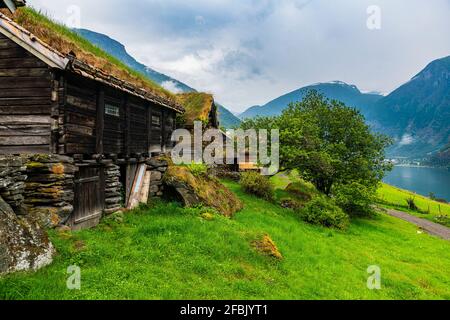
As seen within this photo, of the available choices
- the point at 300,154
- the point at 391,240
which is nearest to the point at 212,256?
the point at 391,240

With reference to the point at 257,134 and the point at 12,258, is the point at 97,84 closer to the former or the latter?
the point at 12,258

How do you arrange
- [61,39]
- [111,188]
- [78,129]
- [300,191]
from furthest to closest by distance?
[300,191] → [111,188] → [61,39] → [78,129]

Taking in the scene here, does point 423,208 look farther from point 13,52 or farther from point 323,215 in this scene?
point 13,52

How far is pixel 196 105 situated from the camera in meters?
30.1

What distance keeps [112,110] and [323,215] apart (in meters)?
17.9

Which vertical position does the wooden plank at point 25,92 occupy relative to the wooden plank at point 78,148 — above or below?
above

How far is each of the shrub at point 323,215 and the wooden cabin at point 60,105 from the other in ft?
52.5

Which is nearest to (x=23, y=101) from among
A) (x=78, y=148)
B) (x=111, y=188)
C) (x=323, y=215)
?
(x=78, y=148)

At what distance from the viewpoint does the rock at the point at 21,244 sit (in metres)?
8.02

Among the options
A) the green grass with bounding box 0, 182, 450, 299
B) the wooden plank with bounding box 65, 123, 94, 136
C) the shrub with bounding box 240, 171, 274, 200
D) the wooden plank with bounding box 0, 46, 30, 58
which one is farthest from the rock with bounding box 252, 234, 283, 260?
the shrub with bounding box 240, 171, 274, 200

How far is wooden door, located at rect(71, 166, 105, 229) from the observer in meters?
13.9

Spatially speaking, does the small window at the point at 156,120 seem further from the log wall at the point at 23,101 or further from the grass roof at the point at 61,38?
the log wall at the point at 23,101

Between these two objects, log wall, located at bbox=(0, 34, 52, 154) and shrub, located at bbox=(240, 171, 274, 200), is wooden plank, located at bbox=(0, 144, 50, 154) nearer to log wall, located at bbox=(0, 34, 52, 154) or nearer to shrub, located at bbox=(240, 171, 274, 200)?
log wall, located at bbox=(0, 34, 52, 154)

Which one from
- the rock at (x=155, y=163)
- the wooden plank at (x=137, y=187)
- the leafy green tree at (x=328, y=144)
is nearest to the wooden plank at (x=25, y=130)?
the wooden plank at (x=137, y=187)
